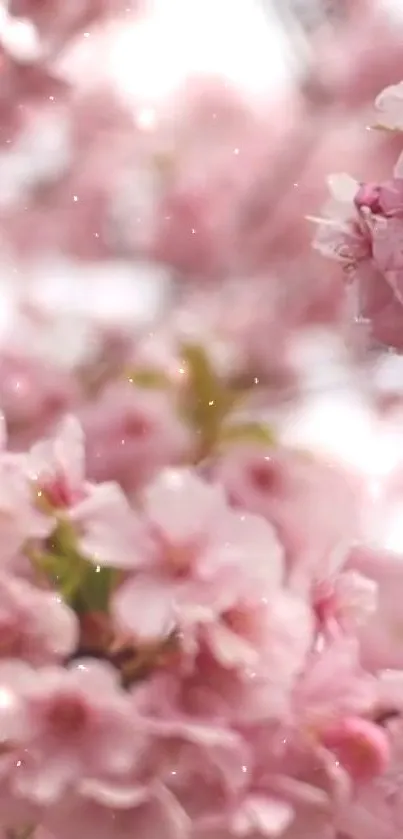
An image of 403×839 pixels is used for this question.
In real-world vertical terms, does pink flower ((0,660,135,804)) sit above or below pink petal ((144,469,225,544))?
below

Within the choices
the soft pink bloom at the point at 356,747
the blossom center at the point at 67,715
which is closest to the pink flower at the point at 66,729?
the blossom center at the point at 67,715

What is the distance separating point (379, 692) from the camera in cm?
50

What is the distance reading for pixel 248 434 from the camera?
560mm

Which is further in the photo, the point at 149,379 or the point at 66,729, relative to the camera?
the point at 149,379

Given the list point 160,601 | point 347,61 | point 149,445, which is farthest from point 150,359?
point 347,61

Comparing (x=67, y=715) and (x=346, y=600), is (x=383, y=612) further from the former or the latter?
(x=67, y=715)

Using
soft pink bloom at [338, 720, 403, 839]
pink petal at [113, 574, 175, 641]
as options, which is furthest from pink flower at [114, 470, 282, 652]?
soft pink bloom at [338, 720, 403, 839]

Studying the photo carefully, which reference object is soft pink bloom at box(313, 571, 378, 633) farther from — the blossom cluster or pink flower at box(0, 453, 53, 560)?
pink flower at box(0, 453, 53, 560)

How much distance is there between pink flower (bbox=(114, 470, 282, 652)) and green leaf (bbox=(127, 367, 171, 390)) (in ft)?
0.26

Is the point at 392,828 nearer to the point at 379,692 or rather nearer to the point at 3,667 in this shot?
the point at 379,692

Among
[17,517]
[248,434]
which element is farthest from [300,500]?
[17,517]

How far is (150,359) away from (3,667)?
0.69 ft

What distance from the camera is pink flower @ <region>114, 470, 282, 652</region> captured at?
48 centimetres

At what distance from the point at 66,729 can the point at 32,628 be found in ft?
0.18
